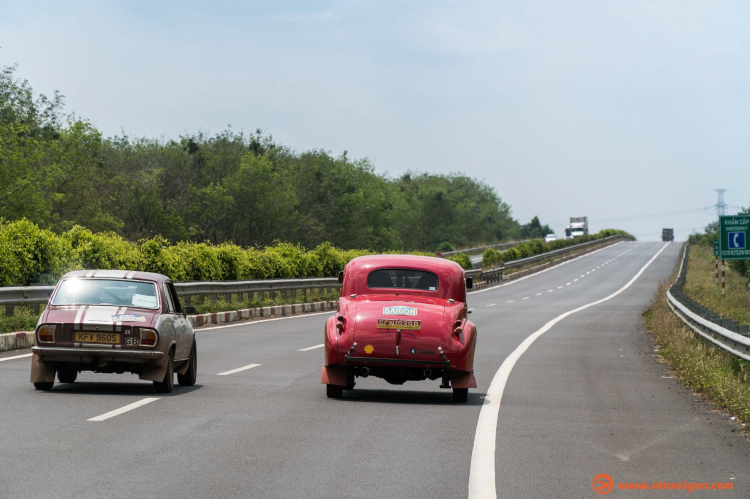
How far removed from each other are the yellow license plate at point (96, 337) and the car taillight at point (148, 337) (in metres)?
0.27

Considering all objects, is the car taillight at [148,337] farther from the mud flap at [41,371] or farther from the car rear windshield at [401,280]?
the car rear windshield at [401,280]

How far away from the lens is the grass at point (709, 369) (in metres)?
10.9

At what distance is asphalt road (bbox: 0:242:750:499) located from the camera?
631 centimetres

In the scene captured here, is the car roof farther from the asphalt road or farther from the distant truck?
the distant truck

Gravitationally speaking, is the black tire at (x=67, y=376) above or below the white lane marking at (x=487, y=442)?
above

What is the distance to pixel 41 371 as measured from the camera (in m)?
11.0

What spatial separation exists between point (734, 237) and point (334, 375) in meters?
24.6

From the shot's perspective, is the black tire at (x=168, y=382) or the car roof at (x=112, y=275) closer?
the black tire at (x=168, y=382)

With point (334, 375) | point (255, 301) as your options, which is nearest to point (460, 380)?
point (334, 375)

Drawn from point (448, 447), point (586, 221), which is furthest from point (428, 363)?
point (586, 221)

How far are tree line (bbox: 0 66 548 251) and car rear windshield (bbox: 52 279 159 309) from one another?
4617 centimetres

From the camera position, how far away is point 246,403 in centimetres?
1044

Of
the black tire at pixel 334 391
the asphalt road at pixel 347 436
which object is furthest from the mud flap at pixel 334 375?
the asphalt road at pixel 347 436

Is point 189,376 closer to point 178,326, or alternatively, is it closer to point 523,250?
point 178,326
